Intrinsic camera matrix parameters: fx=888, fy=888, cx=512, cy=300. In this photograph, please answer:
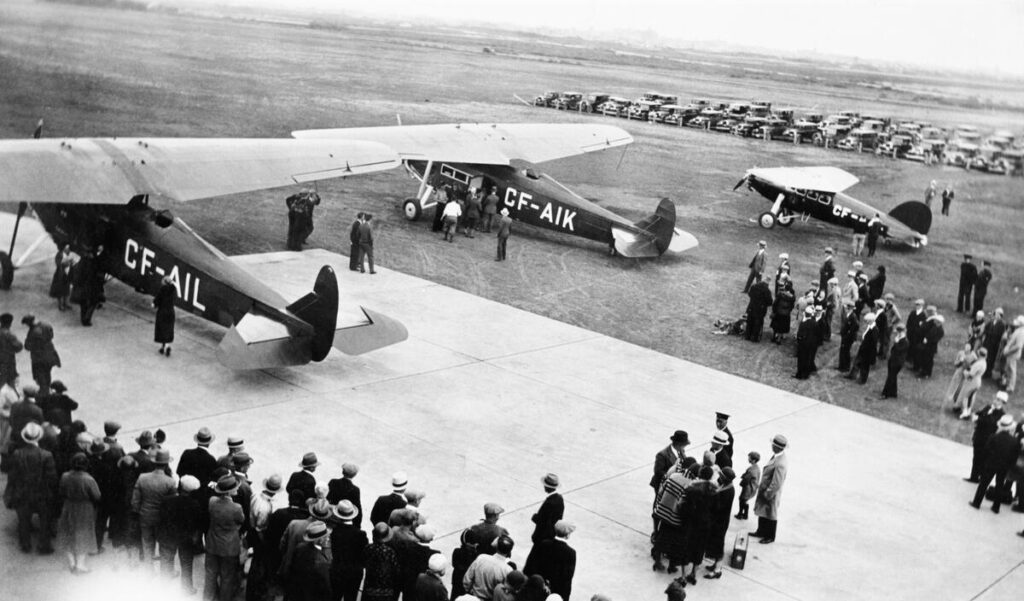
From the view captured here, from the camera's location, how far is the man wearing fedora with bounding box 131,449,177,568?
884 cm

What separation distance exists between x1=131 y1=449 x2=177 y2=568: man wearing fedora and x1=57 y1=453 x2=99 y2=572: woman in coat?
1.38 ft

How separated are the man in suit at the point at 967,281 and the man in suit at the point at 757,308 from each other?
374 cm

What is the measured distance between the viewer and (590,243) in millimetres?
26453

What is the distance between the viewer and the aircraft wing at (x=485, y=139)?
2488 cm

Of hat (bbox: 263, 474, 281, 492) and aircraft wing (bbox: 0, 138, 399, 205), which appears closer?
hat (bbox: 263, 474, 281, 492)

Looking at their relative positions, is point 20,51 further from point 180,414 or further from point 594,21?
point 594,21

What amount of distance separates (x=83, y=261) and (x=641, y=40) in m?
A: 14.1

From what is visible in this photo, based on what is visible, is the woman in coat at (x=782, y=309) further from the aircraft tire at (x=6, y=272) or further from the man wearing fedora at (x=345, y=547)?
the aircraft tire at (x=6, y=272)

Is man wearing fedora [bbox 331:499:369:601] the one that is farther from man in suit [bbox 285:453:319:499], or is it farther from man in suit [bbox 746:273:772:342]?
man in suit [bbox 746:273:772:342]

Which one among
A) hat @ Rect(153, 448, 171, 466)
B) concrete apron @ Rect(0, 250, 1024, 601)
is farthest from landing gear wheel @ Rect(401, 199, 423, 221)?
hat @ Rect(153, 448, 171, 466)

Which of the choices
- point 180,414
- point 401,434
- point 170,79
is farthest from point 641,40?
point 180,414

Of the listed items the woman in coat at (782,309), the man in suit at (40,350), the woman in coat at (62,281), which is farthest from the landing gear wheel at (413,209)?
the man in suit at (40,350)

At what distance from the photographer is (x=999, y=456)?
12461 millimetres

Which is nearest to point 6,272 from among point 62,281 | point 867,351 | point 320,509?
point 62,281
